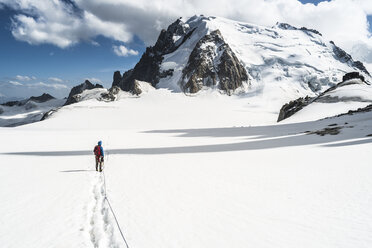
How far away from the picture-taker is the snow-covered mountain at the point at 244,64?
5507 inches

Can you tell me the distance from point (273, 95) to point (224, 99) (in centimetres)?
2787

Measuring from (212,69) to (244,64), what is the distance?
2216 cm

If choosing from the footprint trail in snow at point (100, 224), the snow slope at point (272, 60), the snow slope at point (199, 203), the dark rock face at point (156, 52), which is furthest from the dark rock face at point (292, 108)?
the dark rock face at point (156, 52)

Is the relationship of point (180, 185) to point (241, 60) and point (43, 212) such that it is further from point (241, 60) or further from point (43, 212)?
point (241, 60)

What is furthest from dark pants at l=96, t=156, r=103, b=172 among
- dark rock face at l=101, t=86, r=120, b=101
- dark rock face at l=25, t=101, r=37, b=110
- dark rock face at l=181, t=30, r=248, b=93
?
dark rock face at l=25, t=101, r=37, b=110

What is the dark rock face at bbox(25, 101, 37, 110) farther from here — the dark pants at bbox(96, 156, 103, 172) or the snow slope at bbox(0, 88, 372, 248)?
the dark pants at bbox(96, 156, 103, 172)

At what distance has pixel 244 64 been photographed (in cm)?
14762

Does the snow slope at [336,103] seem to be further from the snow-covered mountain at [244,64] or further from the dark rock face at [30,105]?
the dark rock face at [30,105]

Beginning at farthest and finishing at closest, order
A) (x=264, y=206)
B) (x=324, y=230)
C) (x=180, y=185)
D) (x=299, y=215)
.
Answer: (x=180, y=185) → (x=264, y=206) → (x=299, y=215) → (x=324, y=230)

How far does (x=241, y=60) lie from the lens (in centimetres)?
14838

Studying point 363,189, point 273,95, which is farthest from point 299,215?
point 273,95

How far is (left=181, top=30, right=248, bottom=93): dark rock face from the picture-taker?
141 metres

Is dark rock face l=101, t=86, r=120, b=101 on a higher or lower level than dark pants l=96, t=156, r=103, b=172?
higher

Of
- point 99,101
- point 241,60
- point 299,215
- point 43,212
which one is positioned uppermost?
point 241,60
